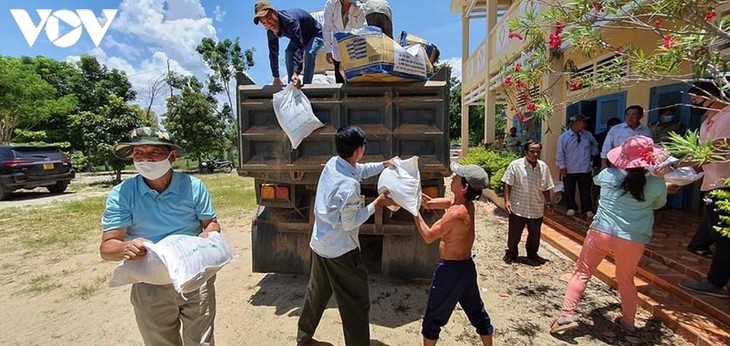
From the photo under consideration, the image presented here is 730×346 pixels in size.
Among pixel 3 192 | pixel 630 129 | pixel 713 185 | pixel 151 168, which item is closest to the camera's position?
pixel 151 168

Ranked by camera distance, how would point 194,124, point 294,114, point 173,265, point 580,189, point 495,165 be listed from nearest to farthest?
1. point 173,265
2. point 294,114
3. point 580,189
4. point 495,165
5. point 194,124

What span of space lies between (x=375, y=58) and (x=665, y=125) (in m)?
4.88

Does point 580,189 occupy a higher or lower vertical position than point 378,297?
higher

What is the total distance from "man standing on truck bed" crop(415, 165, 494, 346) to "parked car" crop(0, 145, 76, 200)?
12216 millimetres

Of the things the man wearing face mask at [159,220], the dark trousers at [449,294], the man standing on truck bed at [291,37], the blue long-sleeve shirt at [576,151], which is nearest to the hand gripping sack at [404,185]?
the dark trousers at [449,294]

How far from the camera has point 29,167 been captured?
959 centimetres

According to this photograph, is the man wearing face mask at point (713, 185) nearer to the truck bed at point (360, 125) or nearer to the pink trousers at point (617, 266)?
the pink trousers at point (617, 266)

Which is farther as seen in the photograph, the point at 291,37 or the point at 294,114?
the point at 291,37

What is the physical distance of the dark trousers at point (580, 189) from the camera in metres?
5.02

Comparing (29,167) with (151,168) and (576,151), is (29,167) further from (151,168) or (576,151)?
(576,151)

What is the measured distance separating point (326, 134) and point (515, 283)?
2459mm

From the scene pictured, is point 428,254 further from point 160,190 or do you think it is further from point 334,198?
point 160,190

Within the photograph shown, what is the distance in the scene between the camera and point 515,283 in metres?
3.52

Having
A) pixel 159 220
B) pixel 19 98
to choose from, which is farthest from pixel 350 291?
pixel 19 98
